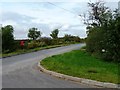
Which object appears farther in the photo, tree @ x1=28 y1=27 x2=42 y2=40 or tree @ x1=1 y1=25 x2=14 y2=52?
tree @ x1=28 y1=27 x2=42 y2=40

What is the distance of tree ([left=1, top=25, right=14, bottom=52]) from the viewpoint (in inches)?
1394

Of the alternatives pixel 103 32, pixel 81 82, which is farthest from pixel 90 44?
pixel 81 82

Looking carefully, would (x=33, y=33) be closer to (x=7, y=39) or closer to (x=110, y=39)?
(x=7, y=39)

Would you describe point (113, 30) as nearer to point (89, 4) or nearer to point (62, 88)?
point (62, 88)

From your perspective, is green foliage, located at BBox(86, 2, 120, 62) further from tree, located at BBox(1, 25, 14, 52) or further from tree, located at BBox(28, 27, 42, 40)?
tree, located at BBox(28, 27, 42, 40)

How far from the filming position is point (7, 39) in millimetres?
35500

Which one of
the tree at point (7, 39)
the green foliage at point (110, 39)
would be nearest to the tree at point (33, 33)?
the tree at point (7, 39)

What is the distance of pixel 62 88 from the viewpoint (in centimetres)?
1046

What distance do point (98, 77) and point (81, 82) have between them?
2.84ft

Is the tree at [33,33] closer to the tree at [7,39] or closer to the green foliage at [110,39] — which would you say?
the tree at [7,39]

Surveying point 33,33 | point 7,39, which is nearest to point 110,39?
point 7,39

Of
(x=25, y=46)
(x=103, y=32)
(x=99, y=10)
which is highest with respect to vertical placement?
(x=99, y=10)

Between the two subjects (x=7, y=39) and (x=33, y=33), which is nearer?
(x=7, y=39)

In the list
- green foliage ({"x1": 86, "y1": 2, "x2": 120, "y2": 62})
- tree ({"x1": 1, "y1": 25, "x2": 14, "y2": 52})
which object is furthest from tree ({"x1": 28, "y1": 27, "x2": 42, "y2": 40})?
green foliage ({"x1": 86, "y1": 2, "x2": 120, "y2": 62})
